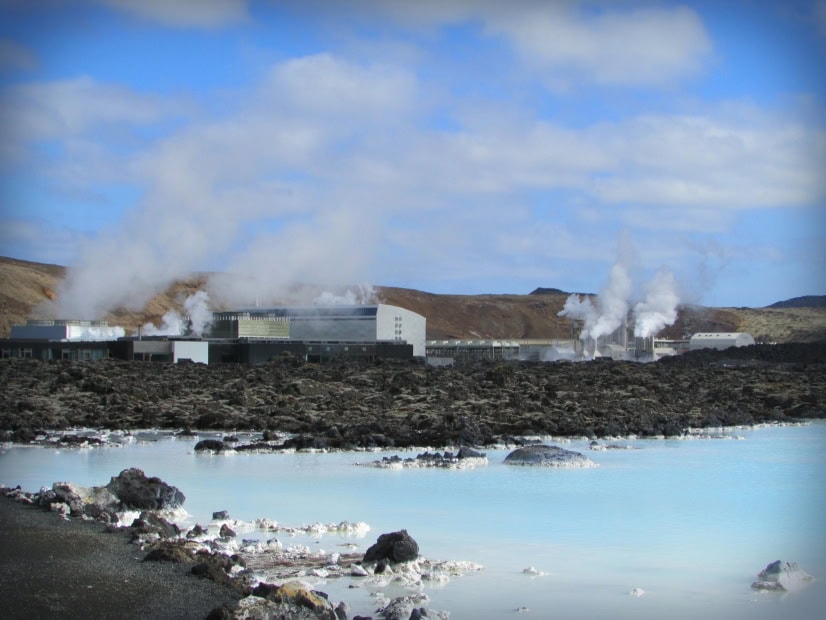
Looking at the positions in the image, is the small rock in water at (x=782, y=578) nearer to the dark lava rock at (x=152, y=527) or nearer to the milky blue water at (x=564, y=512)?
the milky blue water at (x=564, y=512)

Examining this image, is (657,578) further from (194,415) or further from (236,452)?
(194,415)

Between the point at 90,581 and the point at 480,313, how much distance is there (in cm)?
12889

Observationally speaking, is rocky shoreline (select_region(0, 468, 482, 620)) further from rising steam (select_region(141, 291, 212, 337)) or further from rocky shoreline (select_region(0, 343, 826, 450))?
rising steam (select_region(141, 291, 212, 337))

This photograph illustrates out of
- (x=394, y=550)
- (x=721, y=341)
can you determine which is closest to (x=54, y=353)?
(x=394, y=550)

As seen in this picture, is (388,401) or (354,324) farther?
(354,324)

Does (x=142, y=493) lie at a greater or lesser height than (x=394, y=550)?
greater

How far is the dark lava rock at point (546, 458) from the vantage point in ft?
58.0

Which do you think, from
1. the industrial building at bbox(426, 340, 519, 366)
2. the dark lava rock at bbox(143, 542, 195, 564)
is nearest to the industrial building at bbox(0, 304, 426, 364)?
the industrial building at bbox(426, 340, 519, 366)

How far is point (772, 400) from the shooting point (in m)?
33.6

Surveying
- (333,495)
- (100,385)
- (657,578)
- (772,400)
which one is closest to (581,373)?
(772,400)

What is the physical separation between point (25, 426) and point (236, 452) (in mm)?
6867

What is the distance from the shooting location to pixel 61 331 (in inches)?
2132

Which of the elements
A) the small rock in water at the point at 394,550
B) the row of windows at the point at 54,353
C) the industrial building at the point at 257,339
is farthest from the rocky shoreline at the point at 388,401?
the small rock in water at the point at 394,550

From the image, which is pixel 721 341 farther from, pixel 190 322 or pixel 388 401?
pixel 388 401
